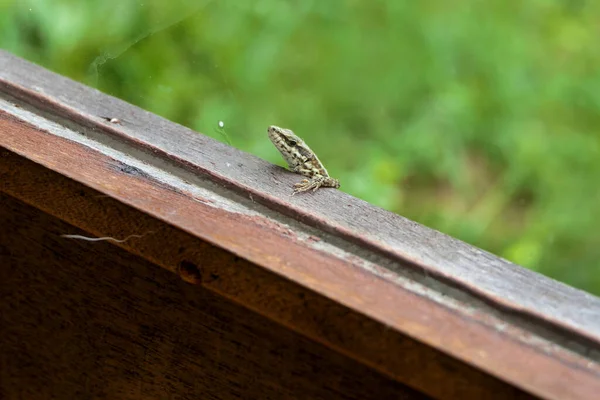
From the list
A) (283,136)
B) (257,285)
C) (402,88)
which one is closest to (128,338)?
(257,285)

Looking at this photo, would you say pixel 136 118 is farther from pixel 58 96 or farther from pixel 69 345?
pixel 69 345

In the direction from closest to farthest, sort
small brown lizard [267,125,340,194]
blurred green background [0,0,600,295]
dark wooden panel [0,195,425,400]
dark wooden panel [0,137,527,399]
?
1. dark wooden panel [0,137,527,399]
2. dark wooden panel [0,195,425,400]
3. small brown lizard [267,125,340,194]
4. blurred green background [0,0,600,295]

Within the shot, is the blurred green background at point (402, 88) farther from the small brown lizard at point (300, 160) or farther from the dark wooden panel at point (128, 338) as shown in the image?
the dark wooden panel at point (128, 338)

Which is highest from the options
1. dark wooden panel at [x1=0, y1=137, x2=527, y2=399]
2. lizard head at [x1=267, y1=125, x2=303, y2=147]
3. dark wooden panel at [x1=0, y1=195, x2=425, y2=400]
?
dark wooden panel at [x1=0, y1=137, x2=527, y2=399]

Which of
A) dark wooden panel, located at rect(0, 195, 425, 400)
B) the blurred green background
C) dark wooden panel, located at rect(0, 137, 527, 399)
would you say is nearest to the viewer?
dark wooden panel, located at rect(0, 137, 527, 399)

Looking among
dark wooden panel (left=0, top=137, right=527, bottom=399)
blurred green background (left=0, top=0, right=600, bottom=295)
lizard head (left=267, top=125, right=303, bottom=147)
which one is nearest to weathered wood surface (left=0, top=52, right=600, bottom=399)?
dark wooden panel (left=0, top=137, right=527, bottom=399)

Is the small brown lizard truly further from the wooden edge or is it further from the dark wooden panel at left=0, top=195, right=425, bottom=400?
the dark wooden panel at left=0, top=195, right=425, bottom=400

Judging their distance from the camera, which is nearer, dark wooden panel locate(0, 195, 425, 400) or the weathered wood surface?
the weathered wood surface

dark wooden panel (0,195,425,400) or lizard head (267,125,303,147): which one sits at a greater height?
lizard head (267,125,303,147)
